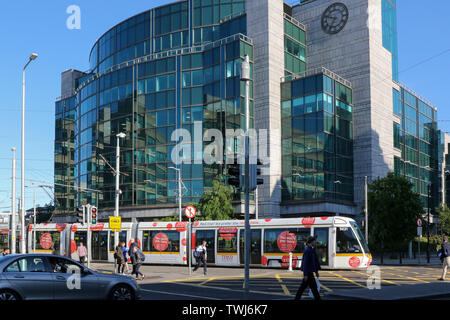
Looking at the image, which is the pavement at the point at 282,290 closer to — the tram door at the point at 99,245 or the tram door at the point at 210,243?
the tram door at the point at 210,243

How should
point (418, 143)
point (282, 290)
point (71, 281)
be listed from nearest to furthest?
point (71, 281) < point (282, 290) < point (418, 143)

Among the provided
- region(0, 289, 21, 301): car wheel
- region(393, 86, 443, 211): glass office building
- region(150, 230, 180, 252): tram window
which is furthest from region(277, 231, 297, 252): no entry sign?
region(393, 86, 443, 211): glass office building

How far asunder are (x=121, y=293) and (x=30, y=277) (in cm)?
237

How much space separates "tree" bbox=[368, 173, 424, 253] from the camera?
161 ft

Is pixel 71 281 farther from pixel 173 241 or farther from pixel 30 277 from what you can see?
pixel 173 241

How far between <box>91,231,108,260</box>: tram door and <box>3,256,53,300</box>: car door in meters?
27.0

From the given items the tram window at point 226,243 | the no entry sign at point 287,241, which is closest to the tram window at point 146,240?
the tram window at point 226,243

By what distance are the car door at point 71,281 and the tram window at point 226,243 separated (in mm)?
20109

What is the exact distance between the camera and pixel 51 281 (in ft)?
40.3

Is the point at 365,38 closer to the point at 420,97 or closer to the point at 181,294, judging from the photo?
the point at 420,97

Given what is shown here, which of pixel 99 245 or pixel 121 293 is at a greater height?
pixel 121 293

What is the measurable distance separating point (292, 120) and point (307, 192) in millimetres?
8055

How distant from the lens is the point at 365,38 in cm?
6034

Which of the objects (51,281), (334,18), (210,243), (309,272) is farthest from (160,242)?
(334,18)
